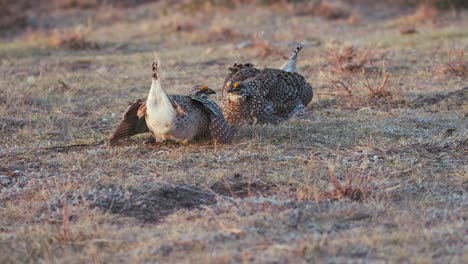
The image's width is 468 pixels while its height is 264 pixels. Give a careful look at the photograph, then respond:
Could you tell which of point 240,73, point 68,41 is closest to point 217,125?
point 240,73

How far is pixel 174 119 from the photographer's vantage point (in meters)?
5.60

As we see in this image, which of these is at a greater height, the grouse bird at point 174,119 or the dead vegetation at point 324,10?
the grouse bird at point 174,119

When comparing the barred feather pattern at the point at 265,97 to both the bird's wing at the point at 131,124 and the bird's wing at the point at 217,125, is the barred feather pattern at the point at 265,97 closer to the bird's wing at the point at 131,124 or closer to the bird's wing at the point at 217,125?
the bird's wing at the point at 217,125

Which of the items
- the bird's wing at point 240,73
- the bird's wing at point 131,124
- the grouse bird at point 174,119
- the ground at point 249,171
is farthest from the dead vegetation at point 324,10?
the bird's wing at point 131,124

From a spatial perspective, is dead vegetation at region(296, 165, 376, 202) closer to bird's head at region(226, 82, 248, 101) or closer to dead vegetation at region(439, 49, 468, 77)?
bird's head at region(226, 82, 248, 101)

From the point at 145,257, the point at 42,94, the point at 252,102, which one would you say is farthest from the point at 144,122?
the point at 42,94

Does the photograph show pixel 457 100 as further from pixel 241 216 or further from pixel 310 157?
pixel 241 216

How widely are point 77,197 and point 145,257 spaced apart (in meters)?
0.99

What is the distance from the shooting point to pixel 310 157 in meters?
5.44

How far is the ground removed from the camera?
3.98 metres

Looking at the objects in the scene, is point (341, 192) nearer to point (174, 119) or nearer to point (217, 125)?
point (217, 125)

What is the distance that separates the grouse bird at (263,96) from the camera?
20.7 feet

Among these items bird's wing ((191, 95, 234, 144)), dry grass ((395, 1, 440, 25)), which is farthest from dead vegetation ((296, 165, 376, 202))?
dry grass ((395, 1, 440, 25))

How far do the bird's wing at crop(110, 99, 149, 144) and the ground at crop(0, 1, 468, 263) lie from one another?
0.10 meters
